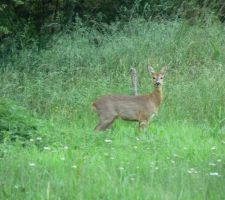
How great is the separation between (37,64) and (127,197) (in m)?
10.7

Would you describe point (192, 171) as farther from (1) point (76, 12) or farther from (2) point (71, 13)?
(1) point (76, 12)

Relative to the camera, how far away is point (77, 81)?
1499 cm

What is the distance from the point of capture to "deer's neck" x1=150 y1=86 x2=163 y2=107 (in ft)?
40.0

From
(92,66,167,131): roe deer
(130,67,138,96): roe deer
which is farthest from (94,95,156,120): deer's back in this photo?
(130,67,138,96): roe deer

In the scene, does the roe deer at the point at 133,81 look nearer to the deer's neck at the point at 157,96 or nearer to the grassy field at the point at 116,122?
the grassy field at the point at 116,122

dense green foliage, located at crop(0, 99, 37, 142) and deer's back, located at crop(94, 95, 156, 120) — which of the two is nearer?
dense green foliage, located at crop(0, 99, 37, 142)

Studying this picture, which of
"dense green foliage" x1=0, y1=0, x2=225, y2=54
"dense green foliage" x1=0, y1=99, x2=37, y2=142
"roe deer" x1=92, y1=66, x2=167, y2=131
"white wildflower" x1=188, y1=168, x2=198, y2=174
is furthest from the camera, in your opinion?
"dense green foliage" x1=0, y1=0, x2=225, y2=54

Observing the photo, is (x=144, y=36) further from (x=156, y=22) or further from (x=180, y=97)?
(x=180, y=97)

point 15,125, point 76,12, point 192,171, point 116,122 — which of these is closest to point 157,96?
point 116,122

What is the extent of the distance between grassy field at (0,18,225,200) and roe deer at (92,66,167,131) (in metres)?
0.23

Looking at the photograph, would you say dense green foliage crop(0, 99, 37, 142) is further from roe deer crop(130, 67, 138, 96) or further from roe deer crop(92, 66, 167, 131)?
roe deer crop(130, 67, 138, 96)

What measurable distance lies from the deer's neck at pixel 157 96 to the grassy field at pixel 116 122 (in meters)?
0.36

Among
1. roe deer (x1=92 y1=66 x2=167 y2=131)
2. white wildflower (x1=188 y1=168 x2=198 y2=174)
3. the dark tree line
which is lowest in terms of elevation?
roe deer (x1=92 y1=66 x2=167 y2=131)

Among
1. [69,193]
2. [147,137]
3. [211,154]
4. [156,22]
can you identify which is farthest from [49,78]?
[69,193]
